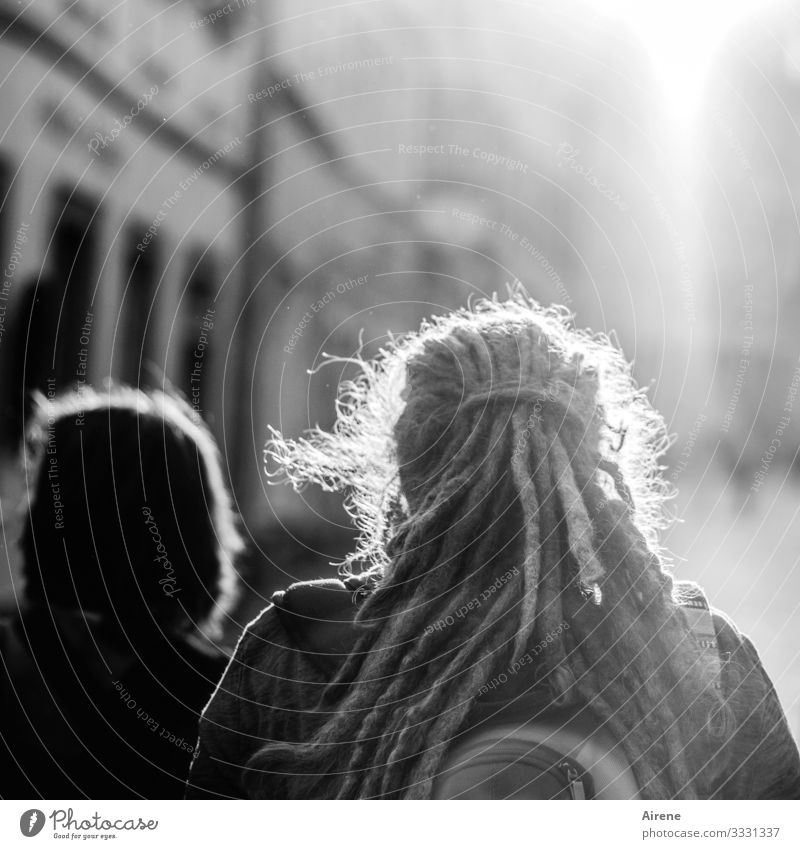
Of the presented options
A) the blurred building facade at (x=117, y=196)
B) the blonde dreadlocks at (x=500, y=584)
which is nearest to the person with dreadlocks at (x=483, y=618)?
the blonde dreadlocks at (x=500, y=584)

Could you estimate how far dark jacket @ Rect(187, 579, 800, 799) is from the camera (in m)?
0.56

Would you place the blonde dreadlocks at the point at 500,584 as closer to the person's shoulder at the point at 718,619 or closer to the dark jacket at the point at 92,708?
the person's shoulder at the point at 718,619

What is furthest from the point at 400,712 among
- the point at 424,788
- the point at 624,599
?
the point at 624,599

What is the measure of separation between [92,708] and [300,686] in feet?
0.73

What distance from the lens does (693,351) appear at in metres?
0.73

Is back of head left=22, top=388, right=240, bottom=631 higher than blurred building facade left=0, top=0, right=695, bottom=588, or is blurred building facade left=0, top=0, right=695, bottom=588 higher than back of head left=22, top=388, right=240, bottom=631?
blurred building facade left=0, top=0, right=695, bottom=588

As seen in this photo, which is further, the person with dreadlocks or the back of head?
the back of head

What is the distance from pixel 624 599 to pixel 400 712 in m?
0.18

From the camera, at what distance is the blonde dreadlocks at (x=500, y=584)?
0.54 metres

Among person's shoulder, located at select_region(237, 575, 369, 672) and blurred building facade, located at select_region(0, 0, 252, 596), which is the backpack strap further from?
blurred building facade, located at select_region(0, 0, 252, 596)

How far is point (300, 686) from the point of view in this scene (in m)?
0.57

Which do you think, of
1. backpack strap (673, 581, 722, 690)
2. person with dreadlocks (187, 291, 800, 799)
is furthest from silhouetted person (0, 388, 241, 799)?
backpack strap (673, 581, 722, 690)

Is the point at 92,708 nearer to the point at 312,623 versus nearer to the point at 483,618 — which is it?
the point at 312,623
